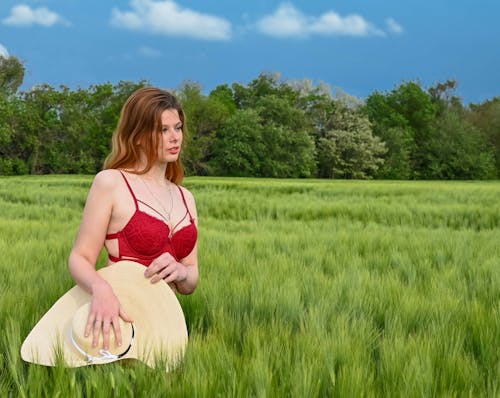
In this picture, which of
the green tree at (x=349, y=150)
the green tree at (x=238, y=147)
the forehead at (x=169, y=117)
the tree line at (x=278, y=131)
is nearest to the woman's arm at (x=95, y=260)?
the forehead at (x=169, y=117)

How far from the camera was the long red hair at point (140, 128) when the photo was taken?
81.8 inches

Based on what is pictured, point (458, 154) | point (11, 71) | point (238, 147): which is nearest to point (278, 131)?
point (238, 147)

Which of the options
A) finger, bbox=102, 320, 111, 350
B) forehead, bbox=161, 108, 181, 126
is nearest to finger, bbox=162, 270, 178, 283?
finger, bbox=102, 320, 111, 350

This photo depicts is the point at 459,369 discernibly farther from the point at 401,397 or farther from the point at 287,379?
the point at 287,379

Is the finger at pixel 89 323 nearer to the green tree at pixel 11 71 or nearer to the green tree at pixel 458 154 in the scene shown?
the green tree at pixel 11 71

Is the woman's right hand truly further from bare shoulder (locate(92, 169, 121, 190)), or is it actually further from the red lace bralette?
bare shoulder (locate(92, 169, 121, 190))

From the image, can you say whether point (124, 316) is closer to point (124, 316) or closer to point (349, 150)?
point (124, 316)

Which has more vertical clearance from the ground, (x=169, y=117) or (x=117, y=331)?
(x=169, y=117)

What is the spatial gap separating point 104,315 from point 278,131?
4856cm

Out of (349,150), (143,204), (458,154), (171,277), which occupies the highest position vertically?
(458,154)

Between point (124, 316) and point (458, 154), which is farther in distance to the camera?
point (458, 154)

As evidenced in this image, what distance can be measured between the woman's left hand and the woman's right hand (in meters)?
0.16

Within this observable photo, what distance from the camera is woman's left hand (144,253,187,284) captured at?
1789mm

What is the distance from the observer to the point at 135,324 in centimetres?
170
